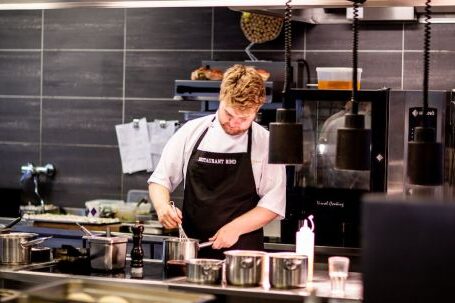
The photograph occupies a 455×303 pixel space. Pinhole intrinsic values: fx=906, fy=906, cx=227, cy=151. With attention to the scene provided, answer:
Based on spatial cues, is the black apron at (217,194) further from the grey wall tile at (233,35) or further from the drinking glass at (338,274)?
the grey wall tile at (233,35)

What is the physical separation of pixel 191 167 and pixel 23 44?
3.56m

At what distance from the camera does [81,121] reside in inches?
311

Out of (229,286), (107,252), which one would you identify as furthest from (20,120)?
(229,286)

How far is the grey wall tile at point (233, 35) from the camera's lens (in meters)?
7.21

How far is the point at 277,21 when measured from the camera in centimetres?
706

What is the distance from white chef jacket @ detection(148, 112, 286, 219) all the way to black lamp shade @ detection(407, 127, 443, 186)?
5.29 feet

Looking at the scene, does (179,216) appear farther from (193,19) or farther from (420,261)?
(193,19)

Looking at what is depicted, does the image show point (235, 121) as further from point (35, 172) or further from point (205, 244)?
point (35, 172)

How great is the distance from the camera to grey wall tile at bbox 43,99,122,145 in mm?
7785

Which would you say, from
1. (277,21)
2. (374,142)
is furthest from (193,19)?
(374,142)

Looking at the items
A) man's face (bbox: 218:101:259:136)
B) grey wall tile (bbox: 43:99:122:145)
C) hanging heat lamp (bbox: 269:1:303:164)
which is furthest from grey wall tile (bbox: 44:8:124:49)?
hanging heat lamp (bbox: 269:1:303:164)

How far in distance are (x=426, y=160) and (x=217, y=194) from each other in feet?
6.00

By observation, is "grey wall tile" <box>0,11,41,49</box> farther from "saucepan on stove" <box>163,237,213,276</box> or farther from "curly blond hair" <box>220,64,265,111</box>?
"saucepan on stove" <box>163,237,213,276</box>

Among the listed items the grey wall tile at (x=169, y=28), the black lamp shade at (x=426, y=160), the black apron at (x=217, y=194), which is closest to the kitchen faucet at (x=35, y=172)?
the grey wall tile at (x=169, y=28)
